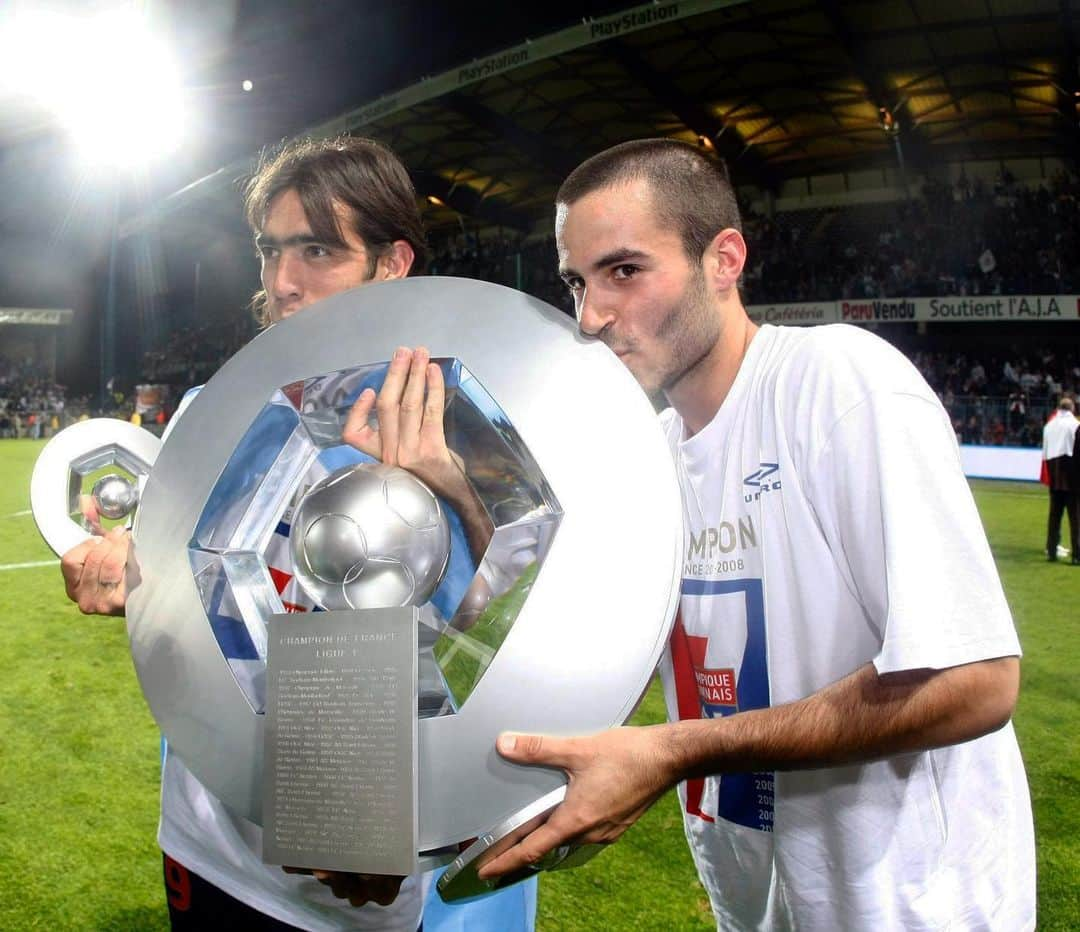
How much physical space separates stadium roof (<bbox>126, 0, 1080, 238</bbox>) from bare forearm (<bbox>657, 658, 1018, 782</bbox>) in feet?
42.3

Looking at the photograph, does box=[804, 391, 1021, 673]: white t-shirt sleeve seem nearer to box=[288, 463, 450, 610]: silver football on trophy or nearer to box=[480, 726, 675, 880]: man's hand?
box=[480, 726, 675, 880]: man's hand

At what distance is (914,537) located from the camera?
0.93m

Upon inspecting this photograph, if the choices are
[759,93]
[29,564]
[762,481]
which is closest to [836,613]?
[762,481]

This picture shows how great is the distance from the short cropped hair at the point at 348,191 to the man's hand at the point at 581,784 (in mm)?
848

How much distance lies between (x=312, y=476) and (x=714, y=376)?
0.60 metres

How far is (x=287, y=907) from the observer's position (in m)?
1.10

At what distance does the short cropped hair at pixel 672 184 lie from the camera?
116 centimetres

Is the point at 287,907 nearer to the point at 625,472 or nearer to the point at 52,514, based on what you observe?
the point at 52,514

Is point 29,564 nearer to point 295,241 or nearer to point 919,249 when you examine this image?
point 295,241

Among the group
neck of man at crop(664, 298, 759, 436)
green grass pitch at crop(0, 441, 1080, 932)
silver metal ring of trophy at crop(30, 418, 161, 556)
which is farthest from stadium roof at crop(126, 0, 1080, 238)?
silver metal ring of trophy at crop(30, 418, 161, 556)

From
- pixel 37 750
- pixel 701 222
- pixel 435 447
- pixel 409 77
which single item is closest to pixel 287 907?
pixel 435 447

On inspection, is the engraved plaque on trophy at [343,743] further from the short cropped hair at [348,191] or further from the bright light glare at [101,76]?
the bright light glare at [101,76]

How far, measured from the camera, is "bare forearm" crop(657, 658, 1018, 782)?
33.7 inches

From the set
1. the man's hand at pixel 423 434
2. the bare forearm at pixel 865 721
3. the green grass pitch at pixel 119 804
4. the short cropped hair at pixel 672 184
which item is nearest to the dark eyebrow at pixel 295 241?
the short cropped hair at pixel 672 184
